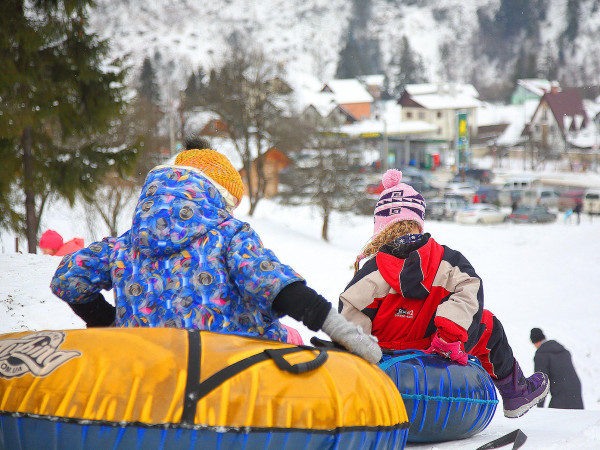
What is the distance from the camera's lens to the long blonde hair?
12.7ft

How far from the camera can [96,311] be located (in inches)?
114

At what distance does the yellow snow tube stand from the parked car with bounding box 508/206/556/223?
111 feet

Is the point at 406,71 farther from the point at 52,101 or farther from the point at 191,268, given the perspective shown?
the point at 191,268

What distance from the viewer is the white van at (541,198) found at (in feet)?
132

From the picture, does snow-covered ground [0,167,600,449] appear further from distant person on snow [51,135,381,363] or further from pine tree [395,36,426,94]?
pine tree [395,36,426,94]

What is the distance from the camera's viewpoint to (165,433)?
1.92 meters

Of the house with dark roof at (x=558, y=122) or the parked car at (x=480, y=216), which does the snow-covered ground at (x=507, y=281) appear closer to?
the parked car at (x=480, y=216)

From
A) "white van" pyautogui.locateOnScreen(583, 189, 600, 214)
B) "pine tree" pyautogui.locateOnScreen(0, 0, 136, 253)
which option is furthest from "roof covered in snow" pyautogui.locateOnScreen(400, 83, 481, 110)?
"pine tree" pyautogui.locateOnScreen(0, 0, 136, 253)

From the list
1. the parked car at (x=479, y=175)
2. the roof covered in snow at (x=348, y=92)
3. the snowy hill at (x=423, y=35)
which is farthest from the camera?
the snowy hill at (x=423, y=35)

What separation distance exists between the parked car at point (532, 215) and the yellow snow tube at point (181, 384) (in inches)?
1329

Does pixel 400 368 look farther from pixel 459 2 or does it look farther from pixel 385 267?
pixel 459 2

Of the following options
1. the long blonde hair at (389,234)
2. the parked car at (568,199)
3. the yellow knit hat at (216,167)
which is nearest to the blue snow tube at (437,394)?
the long blonde hair at (389,234)

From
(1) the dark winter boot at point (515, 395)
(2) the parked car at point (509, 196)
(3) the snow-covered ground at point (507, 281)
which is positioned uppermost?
(1) the dark winter boot at point (515, 395)

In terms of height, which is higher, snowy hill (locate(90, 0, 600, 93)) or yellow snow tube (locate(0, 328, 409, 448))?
snowy hill (locate(90, 0, 600, 93))
